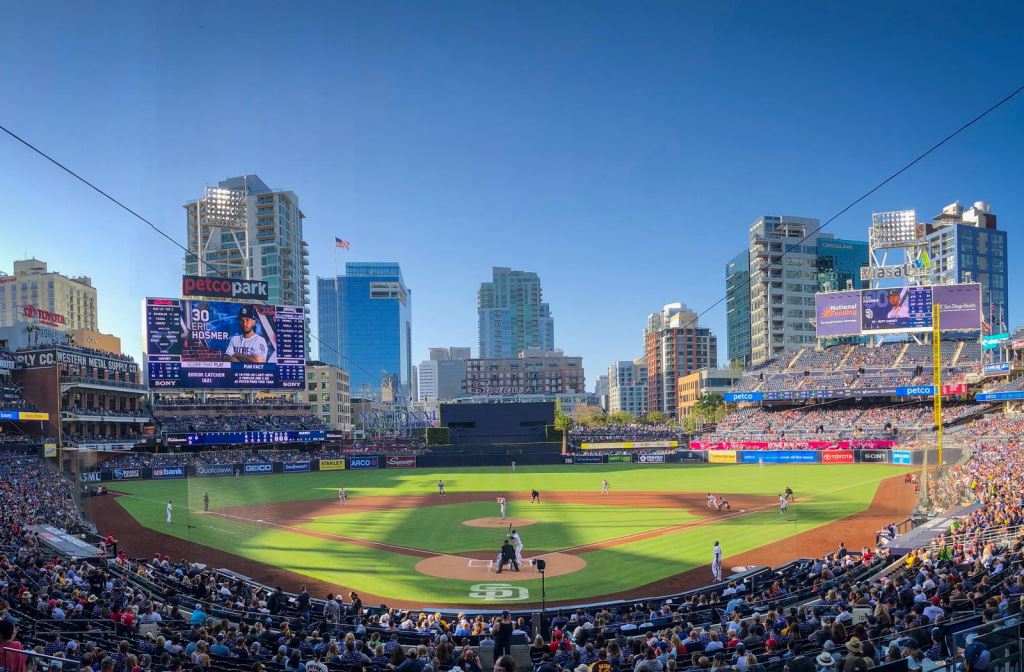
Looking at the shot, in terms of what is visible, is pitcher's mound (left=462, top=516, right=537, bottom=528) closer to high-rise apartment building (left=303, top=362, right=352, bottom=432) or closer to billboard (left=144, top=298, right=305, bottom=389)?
billboard (left=144, top=298, right=305, bottom=389)

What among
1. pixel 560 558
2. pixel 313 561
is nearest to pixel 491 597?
pixel 560 558

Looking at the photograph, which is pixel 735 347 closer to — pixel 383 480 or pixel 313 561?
pixel 383 480

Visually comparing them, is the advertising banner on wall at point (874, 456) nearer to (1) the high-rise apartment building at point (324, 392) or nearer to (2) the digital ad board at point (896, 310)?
(2) the digital ad board at point (896, 310)

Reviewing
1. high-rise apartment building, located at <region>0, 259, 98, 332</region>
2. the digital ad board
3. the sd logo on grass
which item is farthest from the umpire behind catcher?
high-rise apartment building, located at <region>0, 259, 98, 332</region>

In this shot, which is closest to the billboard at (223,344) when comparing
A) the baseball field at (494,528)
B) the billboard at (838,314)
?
the baseball field at (494,528)

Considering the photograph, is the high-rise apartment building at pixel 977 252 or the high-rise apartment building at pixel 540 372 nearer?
the high-rise apartment building at pixel 977 252
